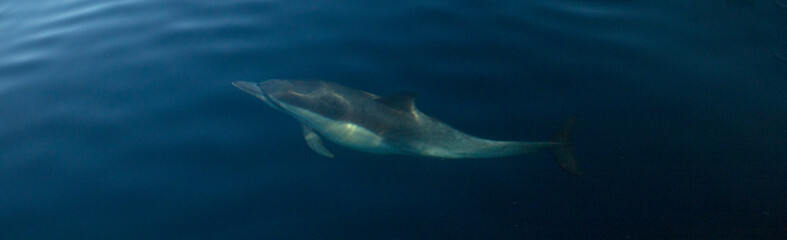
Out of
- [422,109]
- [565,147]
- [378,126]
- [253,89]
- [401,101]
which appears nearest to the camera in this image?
[565,147]

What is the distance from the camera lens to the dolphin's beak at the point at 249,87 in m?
5.90

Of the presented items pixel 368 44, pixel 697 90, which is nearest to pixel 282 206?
pixel 368 44

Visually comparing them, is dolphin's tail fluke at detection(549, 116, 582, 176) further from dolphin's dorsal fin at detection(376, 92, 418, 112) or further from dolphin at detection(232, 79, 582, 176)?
dolphin's dorsal fin at detection(376, 92, 418, 112)

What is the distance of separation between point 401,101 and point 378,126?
0.47 metres

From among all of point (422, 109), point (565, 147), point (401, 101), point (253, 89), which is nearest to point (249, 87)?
point (253, 89)

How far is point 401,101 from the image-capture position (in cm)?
508

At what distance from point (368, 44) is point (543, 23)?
3125mm

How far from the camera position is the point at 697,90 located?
570cm

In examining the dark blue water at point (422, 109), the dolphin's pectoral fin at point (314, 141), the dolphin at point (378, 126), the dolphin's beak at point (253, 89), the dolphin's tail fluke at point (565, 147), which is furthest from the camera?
the dolphin's beak at point (253, 89)

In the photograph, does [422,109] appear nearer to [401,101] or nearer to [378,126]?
[401,101]

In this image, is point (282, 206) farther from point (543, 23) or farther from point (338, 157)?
point (543, 23)

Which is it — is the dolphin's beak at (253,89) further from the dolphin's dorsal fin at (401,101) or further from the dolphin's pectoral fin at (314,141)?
the dolphin's dorsal fin at (401,101)

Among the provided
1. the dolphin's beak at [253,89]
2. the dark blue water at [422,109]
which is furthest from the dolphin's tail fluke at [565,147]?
the dolphin's beak at [253,89]

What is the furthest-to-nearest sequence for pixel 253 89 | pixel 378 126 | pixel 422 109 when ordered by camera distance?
1. pixel 253 89
2. pixel 422 109
3. pixel 378 126
